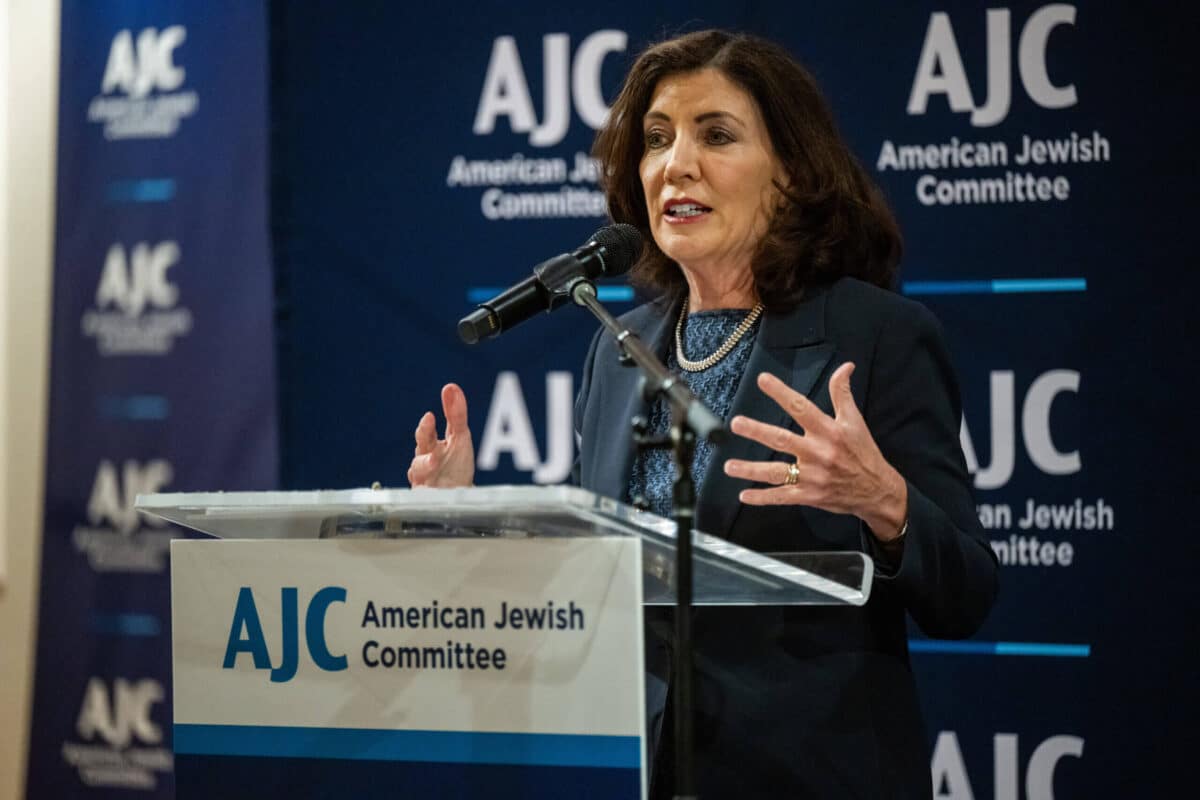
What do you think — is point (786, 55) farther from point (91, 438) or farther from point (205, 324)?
point (91, 438)

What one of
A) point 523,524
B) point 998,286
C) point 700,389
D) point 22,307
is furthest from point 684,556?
point 22,307

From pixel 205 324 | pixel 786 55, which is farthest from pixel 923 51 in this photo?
pixel 205 324

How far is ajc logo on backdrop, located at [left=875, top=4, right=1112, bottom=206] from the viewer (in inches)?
129

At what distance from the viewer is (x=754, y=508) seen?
1983 mm

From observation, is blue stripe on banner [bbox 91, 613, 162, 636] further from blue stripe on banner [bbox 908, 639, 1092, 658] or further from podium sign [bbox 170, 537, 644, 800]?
podium sign [bbox 170, 537, 644, 800]

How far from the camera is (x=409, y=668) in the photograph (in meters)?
1.43

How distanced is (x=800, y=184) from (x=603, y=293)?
140 centimetres

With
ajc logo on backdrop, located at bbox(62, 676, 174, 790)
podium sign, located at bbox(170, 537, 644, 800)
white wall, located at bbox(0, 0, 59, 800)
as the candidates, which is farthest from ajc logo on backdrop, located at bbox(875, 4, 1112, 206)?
white wall, located at bbox(0, 0, 59, 800)

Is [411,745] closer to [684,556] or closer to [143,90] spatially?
[684,556]

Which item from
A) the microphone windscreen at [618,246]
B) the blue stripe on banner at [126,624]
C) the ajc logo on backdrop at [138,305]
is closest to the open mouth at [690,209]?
the microphone windscreen at [618,246]

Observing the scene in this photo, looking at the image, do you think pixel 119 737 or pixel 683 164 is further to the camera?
pixel 119 737

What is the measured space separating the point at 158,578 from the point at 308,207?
4.16 ft

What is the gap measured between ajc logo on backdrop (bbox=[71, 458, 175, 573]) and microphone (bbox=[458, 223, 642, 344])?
263cm

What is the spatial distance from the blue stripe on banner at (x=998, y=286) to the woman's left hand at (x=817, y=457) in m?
1.78
